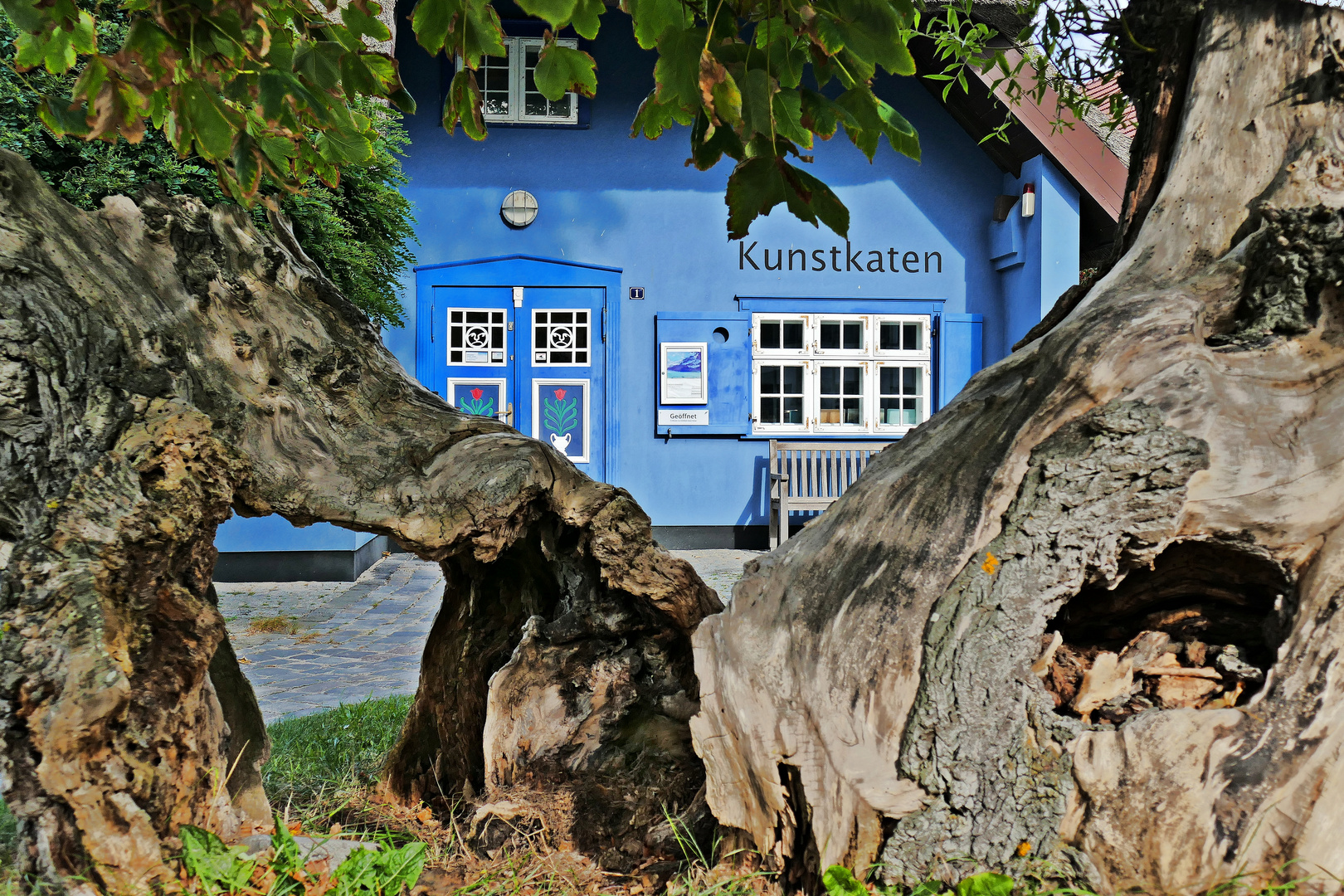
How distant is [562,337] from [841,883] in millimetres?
8888

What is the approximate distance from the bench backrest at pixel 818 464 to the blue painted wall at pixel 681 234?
14.8 inches

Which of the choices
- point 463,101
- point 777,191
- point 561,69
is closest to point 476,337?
point 463,101

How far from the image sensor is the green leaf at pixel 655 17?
139cm

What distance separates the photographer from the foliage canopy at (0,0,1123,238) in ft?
4.73

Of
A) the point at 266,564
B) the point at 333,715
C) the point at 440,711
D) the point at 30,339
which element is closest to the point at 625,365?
the point at 266,564

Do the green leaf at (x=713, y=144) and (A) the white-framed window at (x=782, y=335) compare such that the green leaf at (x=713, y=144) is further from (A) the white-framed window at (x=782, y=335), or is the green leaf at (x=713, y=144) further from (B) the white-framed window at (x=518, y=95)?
(B) the white-framed window at (x=518, y=95)

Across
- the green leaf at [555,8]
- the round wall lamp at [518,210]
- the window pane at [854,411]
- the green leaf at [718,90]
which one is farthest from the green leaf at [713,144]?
the window pane at [854,411]

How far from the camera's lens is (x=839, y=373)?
10484 millimetres

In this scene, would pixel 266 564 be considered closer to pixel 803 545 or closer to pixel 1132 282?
pixel 803 545

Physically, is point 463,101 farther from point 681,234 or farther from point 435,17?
point 681,234

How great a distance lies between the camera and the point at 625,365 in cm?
1033

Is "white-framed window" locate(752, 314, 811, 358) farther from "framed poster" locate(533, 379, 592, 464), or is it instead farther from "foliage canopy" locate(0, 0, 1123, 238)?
"foliage canopy" locate(0, 0, 1123, 238)

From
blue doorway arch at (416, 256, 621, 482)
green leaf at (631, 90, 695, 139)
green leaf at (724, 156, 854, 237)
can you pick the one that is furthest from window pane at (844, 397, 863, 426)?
green leaf at (724, 156, 854, 237)

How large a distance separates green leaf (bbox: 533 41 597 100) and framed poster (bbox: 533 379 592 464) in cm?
871
